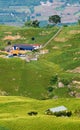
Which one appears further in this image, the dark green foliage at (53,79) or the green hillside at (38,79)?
the dark green foliage at (53,79)

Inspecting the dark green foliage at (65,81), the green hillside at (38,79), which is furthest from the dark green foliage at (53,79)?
the dark green foliage at (65,81)

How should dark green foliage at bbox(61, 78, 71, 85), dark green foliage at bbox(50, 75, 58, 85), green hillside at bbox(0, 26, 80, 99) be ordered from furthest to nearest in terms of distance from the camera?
dark green foliage at bbox(50, 75, 58, 85) → dark green foliage at bbox(61, 78, 71, 85) → green hillside at bbox(0, 26, 80, 99)

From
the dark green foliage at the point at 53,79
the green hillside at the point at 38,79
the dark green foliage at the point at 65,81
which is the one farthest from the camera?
the dark green foliage at the point at 53,79

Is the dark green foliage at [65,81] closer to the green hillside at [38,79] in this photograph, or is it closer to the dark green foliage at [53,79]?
the green hillside at [38,79]

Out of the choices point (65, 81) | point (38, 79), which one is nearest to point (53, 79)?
point (65, 81)

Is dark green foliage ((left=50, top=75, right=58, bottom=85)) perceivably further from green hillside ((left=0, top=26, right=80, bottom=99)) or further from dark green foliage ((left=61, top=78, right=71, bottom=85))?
dark green foliage ((left=61, top=78, right=71, bottom=85))

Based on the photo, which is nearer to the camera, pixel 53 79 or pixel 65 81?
pixel 65 81

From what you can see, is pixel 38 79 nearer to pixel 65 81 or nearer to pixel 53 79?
pixel 53 79

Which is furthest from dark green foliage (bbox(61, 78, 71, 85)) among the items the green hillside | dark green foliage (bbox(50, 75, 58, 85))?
dark green foliage (bbox(50, 75, 58, 85))

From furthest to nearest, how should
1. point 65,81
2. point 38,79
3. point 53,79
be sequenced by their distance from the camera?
1. point 38,79
2. point 53,79
3. point 65,81

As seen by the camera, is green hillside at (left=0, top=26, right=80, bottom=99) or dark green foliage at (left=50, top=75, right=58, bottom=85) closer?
green hillside at (left=0, top=26, right=80, bottom=99)

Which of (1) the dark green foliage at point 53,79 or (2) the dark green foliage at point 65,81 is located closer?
(2) the dark green foliage at point 65,81

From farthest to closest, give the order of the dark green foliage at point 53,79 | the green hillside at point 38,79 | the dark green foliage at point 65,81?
the dark green foliage at point 53,79, the dark green foliage at point 65,81, the green hillside at point 38,79
